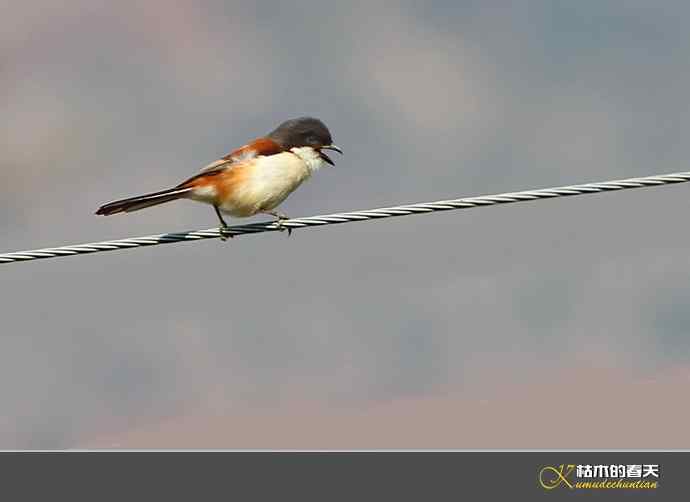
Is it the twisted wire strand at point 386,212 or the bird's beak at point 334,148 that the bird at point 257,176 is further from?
the twisted wire strand at point 386,212

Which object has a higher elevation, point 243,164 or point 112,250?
point 243,164

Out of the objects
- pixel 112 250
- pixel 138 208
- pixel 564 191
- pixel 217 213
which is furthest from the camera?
pixel 217 213

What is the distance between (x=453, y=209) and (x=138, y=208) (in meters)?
3.36

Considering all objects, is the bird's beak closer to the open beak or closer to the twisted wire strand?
the open beak

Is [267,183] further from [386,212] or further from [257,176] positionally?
[386,212]

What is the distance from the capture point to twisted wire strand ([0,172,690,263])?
7.26 metres

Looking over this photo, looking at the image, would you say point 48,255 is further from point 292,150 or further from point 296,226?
point 292,150

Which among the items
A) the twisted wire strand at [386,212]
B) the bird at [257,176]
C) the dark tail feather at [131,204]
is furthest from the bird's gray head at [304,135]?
the twisted wire strand at [386,212]

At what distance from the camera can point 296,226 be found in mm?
8266

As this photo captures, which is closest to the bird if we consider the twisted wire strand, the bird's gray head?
the bird's gray head

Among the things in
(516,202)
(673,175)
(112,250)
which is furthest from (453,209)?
(112,250)

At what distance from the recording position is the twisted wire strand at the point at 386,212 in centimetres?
726

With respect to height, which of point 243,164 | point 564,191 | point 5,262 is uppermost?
point 243,164

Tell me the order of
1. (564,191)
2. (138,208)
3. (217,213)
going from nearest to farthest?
(564,191) → (138,208) → (217,213)
